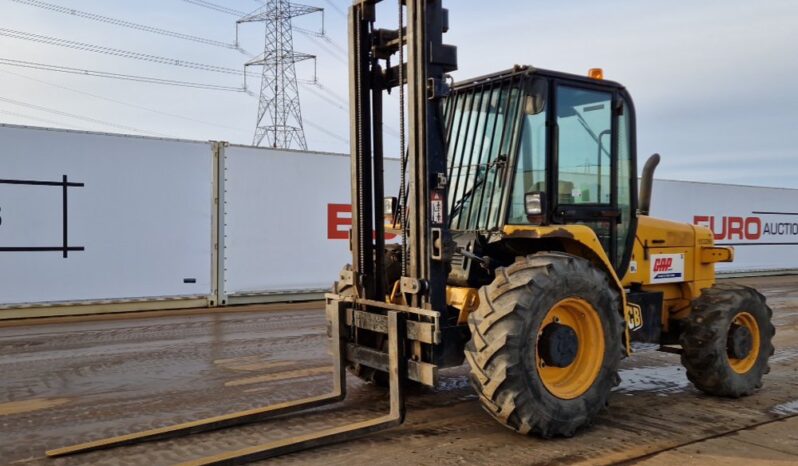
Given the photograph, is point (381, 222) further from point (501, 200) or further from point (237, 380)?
point (237, 380)

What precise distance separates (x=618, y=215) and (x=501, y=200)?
4.01ft

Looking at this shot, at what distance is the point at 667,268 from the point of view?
6.43m

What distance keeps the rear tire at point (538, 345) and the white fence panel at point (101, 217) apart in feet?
29.2

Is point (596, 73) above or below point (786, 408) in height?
above

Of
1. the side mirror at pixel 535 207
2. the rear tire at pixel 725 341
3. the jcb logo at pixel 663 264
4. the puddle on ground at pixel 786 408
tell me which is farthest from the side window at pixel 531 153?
the puddle on ground at pixel 786 408

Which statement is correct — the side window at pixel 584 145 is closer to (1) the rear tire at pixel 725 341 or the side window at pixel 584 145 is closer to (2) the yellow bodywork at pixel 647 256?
(2) the yellow bodywork at pixel 647 256

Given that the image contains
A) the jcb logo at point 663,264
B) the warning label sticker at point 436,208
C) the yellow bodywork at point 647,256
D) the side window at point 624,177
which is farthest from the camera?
the jcb logo at point 663,264

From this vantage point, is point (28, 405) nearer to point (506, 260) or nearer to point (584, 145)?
point (506, 260)

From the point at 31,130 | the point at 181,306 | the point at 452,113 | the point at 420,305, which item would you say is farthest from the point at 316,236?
the point at 420,305

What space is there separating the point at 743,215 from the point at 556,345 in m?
19.2

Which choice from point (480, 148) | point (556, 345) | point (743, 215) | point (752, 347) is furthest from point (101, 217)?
point (743, 215)

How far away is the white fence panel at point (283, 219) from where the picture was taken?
42.9ft

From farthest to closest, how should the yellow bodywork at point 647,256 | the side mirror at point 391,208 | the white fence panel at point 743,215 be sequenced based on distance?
the white fence panel at point 743,215 → the side mirror at point 391,208 → the yellow bodywork at point 647,256

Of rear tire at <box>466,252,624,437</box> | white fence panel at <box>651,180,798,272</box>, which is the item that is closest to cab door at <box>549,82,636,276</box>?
rear tire at <box>466,252,624,437</box>
